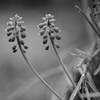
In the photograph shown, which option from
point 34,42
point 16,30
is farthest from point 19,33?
point 34,42

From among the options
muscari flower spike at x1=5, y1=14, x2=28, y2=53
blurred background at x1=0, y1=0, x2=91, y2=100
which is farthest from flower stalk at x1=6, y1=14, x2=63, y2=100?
blurred background at x1=0, y1=0, x2=91, y2=100

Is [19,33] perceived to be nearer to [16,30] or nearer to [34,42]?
[16,30]

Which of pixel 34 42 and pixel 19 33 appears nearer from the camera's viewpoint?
pixel 19 33

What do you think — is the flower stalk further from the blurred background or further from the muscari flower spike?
the blurred background

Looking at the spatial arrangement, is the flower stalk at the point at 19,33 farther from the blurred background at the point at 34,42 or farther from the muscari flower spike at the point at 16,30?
the blurred background at the point at 34,42

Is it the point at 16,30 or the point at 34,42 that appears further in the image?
the point at 34,42

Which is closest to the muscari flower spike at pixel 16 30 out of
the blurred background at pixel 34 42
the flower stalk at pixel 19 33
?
the flower stalk at pixel 19 33

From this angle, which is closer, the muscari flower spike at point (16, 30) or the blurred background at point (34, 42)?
the muscari flower spike at point (16, 30)

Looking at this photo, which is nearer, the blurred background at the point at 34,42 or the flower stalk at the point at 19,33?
the flower stalk at the point at 19,33

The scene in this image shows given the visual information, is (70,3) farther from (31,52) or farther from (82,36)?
(31,52)
